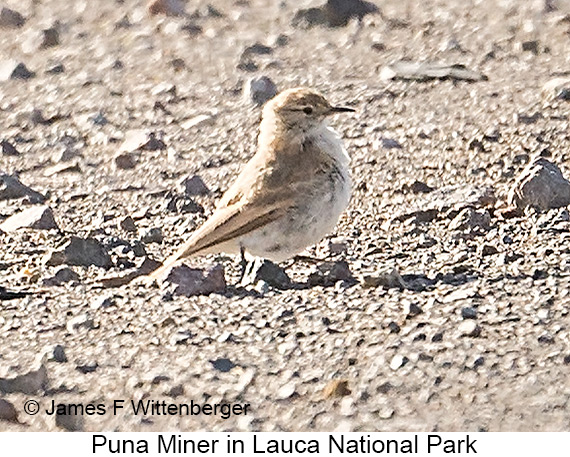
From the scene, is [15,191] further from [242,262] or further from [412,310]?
[412,310]

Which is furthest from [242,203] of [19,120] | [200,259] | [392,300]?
[19,120]

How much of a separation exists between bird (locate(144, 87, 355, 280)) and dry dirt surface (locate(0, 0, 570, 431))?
0.24 meters

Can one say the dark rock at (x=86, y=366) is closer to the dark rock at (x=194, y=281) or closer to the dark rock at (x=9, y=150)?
the dark rock at (x=194, y=281)

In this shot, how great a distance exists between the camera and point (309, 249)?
37.7ft

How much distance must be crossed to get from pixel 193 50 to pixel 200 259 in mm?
4676

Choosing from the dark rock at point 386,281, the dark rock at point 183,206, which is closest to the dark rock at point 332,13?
the dark rock at point 183,206

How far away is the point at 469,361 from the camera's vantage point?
893cm

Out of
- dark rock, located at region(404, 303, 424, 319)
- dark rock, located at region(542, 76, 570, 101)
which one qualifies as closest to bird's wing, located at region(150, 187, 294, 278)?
dark rock, located at region(404, 303, 424, 319)

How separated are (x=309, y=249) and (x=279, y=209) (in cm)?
68

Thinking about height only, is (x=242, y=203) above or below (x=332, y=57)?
above

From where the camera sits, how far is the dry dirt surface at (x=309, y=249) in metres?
8.83

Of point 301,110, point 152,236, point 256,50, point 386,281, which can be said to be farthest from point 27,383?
point 256,50

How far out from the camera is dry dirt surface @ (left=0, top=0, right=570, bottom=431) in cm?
883
